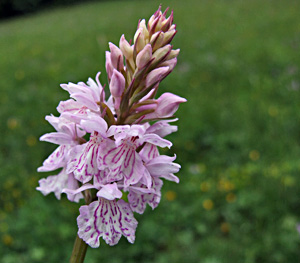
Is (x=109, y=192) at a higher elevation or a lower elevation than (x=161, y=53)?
lower

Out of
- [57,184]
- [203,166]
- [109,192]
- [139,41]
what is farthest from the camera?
[203,166]

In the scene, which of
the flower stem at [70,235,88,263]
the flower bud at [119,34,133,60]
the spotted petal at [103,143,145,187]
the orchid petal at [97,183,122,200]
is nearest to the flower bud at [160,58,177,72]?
the flower bud at [119,34,133,60]

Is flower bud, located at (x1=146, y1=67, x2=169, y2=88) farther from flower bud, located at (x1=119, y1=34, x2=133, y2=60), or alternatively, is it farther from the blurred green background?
the blurred green background

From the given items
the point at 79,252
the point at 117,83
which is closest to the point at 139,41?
the point at 117,83

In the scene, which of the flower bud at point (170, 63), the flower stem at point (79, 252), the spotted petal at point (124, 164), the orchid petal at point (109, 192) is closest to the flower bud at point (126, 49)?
the flower bud at point (170, 63)

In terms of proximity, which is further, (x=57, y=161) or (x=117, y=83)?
(x=57, y=161)

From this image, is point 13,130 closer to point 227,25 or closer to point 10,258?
point 10,258

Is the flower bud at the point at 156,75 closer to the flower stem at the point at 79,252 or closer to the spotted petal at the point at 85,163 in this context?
the spotted petal at the point at 85,163

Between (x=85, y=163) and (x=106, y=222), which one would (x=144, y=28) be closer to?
(x=85, y=163)
